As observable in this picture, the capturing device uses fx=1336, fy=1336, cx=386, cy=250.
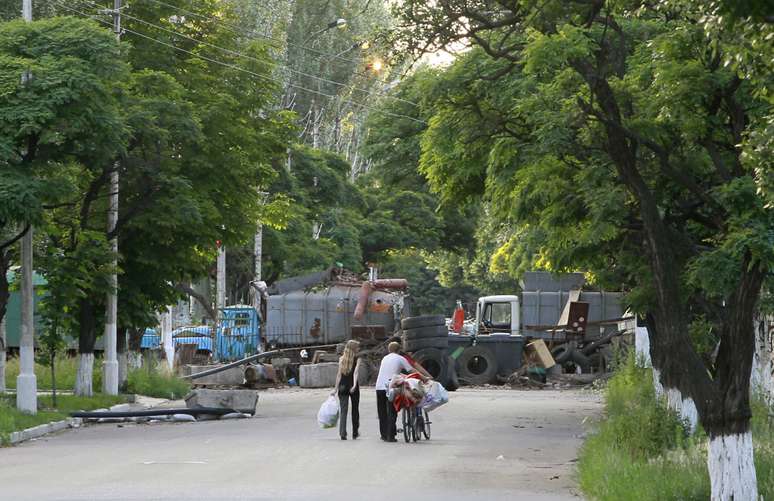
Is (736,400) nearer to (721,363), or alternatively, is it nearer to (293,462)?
(721,363)

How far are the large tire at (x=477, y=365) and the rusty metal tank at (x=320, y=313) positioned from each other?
115 inches

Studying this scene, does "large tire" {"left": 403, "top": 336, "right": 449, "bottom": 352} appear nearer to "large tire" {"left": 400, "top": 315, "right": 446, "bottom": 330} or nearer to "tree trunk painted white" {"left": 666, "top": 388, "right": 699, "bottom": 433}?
"large tire" {"left": 400, "top": 315, "right": 446, "bottom": 330}

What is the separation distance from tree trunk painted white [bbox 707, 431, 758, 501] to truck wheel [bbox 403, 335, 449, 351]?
24.2m

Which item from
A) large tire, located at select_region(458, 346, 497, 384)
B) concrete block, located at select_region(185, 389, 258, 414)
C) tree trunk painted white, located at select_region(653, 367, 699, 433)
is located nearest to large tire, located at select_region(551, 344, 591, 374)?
large tire, located at select_region(458, 346, 497, 384)

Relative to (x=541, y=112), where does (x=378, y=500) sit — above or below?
below

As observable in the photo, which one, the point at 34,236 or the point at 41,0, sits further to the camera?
the point at 41,0

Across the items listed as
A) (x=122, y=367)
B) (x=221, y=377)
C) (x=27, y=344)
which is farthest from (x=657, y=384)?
(x=221, y=377)

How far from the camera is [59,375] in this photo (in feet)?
119

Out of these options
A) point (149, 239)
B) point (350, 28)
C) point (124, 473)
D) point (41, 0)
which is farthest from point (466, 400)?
point (350, 28)

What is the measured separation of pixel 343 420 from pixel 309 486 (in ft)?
23.0

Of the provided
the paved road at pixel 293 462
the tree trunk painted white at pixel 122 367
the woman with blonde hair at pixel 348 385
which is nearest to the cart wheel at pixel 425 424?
the paved road at pixel 293 462

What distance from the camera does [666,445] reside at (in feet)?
56.3

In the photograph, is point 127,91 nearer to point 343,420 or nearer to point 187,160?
point 187,160

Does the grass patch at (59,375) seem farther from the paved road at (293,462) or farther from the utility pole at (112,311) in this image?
the paved road at (293,462)
